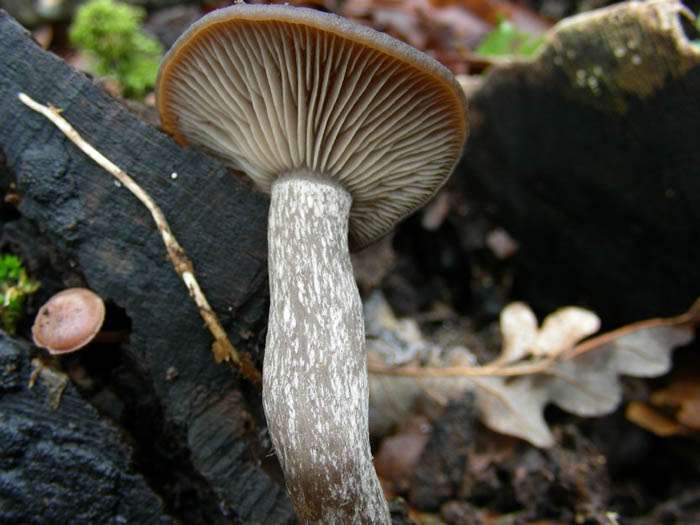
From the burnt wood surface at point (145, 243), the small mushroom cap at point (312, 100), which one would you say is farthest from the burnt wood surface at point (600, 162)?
the burnt wood surface at point (145, 243)

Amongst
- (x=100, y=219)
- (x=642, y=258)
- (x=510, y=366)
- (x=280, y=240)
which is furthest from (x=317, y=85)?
(x=642, y=258)

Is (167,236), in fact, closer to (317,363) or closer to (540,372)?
(317,363)

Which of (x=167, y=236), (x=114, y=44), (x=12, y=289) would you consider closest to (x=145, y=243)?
(x=167, y=236)

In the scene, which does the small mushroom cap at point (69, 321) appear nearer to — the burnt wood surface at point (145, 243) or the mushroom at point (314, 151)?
the burnt wood surface at point (145, 243)

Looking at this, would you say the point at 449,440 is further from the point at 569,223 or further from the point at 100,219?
the point at 100,219

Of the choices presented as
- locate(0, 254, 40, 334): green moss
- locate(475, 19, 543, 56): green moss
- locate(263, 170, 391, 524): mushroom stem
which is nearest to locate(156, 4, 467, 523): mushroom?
locate(263, 170, 391, 524): mushroom stem

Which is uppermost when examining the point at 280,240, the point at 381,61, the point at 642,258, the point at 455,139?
the point at 381,61

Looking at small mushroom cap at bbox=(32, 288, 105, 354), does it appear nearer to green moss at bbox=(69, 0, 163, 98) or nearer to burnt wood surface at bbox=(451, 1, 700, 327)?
green moss at bbox=(69, 0, 163, 98)
